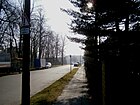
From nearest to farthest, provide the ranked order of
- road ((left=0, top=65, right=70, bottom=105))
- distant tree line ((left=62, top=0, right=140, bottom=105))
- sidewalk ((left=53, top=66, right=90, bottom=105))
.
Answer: distant tree line ((left=62, top=0, right=140, bottom=105)), sidewalk ((left=53, top=66, right=90, bottom=105)), road ((left=0, top=65, right=70, bottom=105))

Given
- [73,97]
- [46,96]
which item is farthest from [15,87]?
[73,97]

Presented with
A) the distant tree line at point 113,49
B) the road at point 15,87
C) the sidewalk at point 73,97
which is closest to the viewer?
the distant tree line at point 113,49

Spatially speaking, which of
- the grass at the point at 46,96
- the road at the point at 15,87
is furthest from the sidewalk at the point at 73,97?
the road at the point at 15,87

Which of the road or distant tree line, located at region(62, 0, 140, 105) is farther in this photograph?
the road

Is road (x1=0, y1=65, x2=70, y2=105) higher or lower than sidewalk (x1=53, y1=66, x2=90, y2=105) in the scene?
lower

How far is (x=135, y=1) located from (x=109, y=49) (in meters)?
3.17

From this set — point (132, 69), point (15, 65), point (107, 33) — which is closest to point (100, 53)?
point (107, 33)

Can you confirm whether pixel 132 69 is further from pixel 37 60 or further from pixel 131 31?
pixel 37 60

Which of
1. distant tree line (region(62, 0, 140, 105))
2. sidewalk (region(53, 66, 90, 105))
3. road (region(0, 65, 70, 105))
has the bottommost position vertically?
road (region(0, 65, 70, 105))

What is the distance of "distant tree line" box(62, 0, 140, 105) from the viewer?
9.05 metres

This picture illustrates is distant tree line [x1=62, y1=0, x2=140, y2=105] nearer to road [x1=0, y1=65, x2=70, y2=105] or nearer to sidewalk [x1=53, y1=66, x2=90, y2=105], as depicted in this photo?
sidewalk [x1=53, y1=66, x2=90, y2=105]

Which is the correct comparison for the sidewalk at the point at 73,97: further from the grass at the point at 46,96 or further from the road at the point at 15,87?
the road at the point at 15,87

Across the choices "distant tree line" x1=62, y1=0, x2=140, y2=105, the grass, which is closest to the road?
the grass

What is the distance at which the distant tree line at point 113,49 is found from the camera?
9055 millimetres
